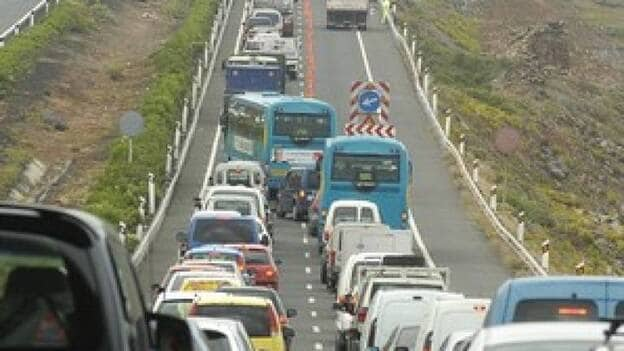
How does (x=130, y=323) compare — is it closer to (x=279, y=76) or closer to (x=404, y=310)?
(x=404, y=310)

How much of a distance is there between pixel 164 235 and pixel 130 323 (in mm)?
43331

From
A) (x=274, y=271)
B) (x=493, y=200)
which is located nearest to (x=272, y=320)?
(x=274, y=271)

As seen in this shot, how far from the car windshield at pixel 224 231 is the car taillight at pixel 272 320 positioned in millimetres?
16863

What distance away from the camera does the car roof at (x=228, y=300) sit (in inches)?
964

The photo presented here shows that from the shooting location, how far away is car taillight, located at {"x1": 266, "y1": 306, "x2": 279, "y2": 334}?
25055 mm

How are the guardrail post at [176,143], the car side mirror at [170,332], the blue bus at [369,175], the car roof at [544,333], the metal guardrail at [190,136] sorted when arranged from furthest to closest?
the guardrail post at [176,143] → the blue bus at [369,175] → the metal guardrail at [190,136] → the car roof at [544,333] → the car side mirror at [170,332]

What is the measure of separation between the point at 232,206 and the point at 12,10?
148ft

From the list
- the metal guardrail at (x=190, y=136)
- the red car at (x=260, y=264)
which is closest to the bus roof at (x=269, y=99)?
the metal guardrail at (x=190, y=136)

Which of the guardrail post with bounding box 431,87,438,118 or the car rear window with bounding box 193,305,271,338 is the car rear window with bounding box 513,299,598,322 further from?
the guardrail post with bounding box 431,87,438,118

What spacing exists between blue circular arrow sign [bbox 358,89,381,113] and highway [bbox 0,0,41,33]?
25633 millimetres

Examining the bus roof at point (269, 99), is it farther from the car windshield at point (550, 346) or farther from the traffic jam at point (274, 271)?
the car windshield at point (550, 346)

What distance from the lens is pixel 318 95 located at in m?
81.2

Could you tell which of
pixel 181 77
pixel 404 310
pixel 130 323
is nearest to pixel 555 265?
pixel 181 77

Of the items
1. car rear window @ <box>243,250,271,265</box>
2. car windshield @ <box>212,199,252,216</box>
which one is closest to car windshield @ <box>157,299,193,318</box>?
car rear window @ <box>243,250,271,265</box>
